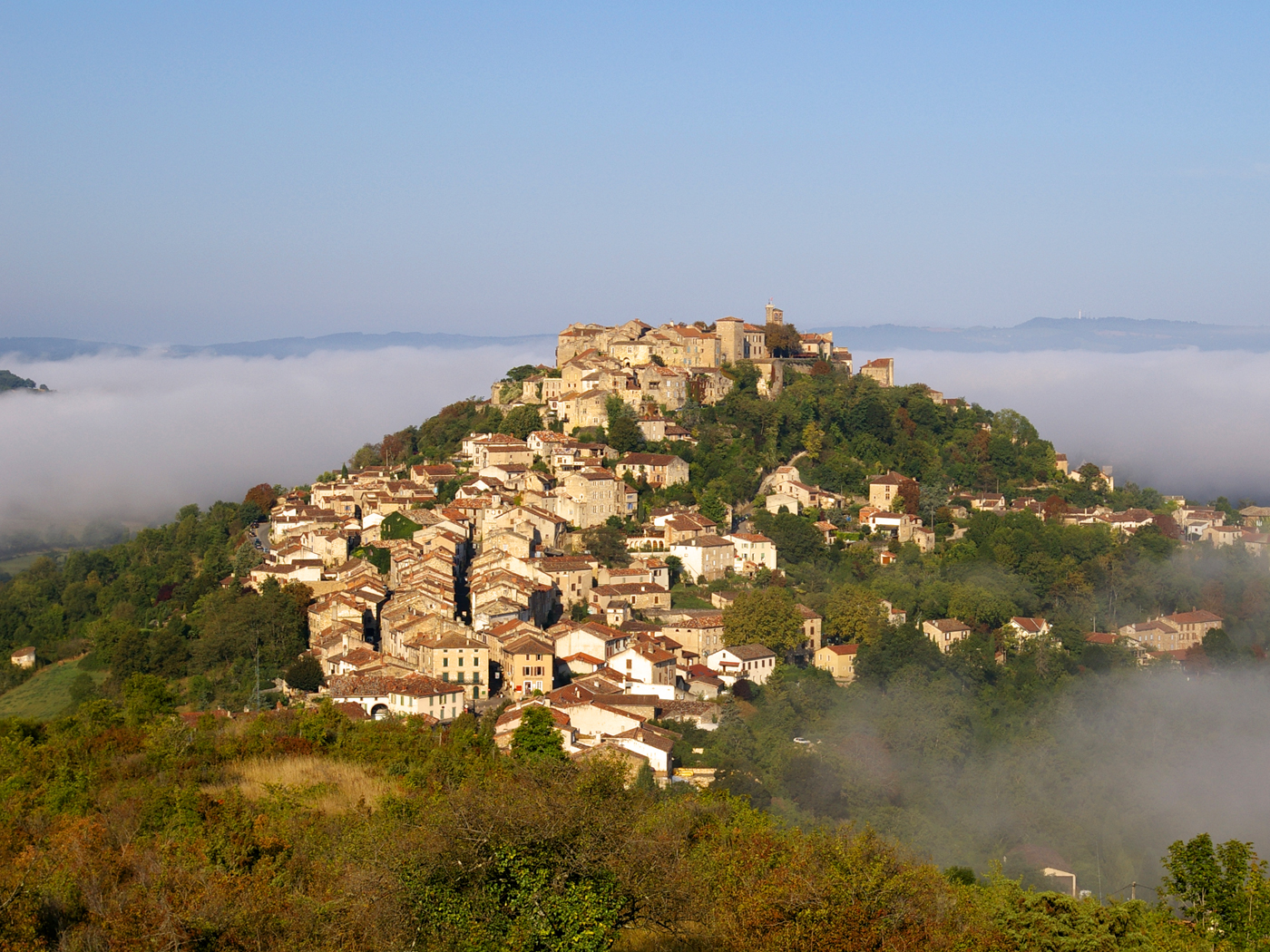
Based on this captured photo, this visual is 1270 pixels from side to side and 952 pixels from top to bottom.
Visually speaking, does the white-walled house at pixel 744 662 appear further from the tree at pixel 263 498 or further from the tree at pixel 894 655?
the tree at pixel 263 498

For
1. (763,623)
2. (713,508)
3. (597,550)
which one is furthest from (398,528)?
(763,623)

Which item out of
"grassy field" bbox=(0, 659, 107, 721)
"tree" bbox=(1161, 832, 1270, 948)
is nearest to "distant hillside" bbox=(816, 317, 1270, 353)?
"grassy field" bbox=(0, 659, 107, 721)

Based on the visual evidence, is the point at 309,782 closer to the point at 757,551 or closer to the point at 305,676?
the point at 305,676

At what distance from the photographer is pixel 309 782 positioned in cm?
2155

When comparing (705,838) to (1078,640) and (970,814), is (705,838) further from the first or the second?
(1078,640)

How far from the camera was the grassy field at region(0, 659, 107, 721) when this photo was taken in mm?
37656

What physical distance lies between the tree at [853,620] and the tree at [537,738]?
47.0 ft

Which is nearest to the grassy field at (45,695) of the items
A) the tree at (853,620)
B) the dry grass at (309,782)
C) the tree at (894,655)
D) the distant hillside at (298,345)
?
the dry grass at (309,782)

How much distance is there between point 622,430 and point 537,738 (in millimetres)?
22792

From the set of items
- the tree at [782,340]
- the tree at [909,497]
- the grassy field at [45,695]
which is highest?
the tree at [782,340]

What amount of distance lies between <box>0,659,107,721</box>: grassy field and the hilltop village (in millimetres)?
6771

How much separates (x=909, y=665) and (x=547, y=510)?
1246 cm

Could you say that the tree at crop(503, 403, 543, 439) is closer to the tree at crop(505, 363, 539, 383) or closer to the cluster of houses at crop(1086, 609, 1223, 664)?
the tree at crop(505, 363, 539, 383)

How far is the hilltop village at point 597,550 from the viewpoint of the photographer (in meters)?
32.2
